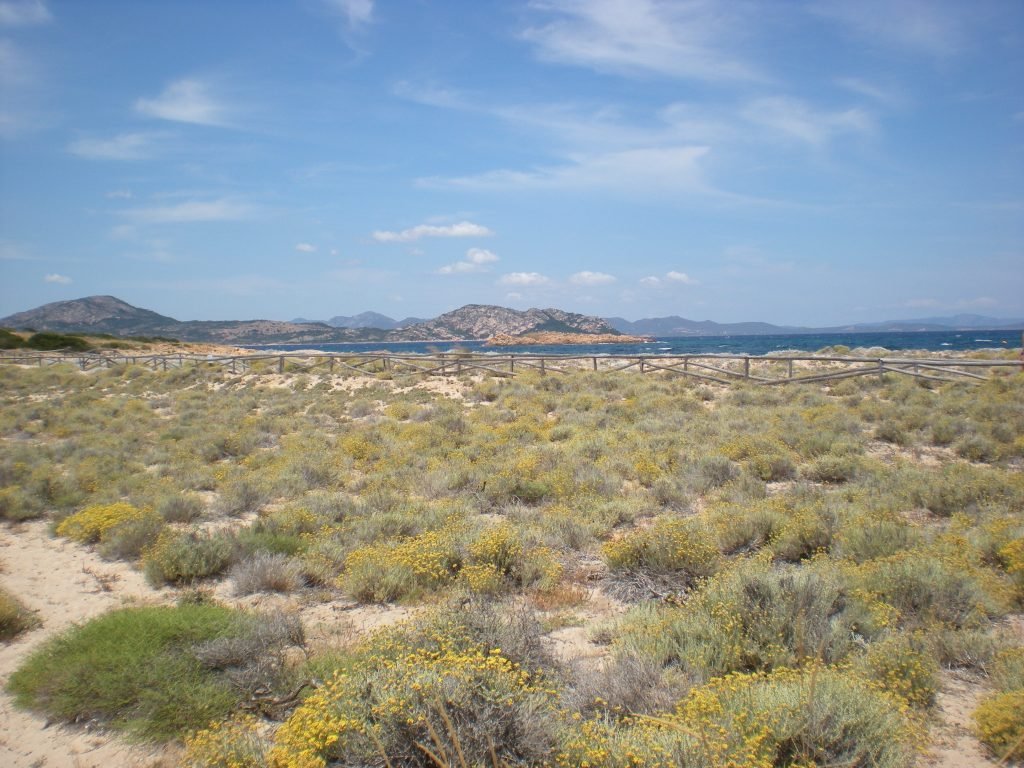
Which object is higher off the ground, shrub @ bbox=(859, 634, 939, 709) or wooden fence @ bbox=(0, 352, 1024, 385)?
wooden fence @ bbox=(0, 352, 1024, 385)

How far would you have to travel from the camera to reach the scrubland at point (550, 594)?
3395mm

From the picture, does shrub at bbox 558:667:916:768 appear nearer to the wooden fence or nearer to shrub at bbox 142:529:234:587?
shrub at bbox 142:529:234:587

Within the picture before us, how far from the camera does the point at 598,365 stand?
96.7 feet

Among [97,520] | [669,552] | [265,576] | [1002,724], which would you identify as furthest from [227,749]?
[97,520]

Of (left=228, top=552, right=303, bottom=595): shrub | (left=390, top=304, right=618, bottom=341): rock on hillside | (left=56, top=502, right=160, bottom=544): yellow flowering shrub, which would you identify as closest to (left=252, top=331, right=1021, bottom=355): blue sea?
(left=390, top=304, right=618, bottom=341): rock on hillside

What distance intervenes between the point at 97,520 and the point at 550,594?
267 inches

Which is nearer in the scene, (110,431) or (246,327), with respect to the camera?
(110,431)

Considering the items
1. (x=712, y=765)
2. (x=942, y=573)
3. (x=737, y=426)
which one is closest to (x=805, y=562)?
(x=942, y=573)

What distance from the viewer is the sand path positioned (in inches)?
153

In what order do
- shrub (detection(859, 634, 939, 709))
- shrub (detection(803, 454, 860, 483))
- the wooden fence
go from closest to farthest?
shrub (detection(859, 634, 939, 709)) → shrub (detection(803, 454, 860, 483)) → the wooden fence

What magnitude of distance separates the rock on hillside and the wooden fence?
366 ft

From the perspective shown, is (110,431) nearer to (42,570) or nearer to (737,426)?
(42,570)

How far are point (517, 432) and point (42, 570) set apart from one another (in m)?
9.66

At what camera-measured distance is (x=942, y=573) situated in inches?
208
